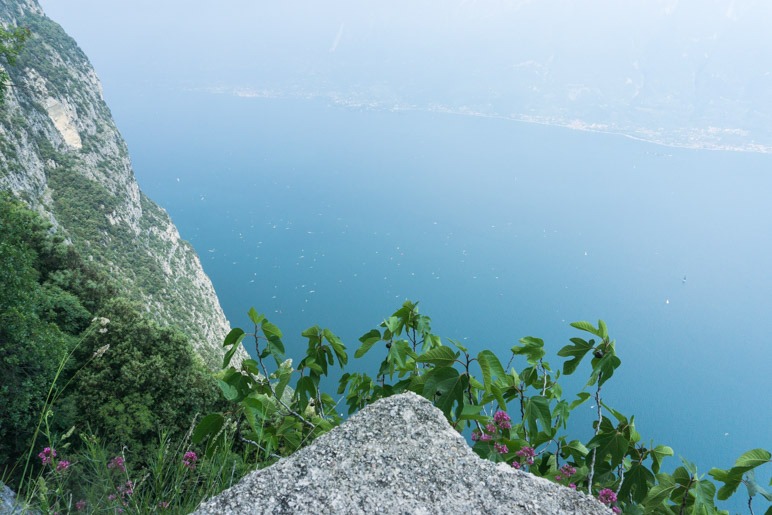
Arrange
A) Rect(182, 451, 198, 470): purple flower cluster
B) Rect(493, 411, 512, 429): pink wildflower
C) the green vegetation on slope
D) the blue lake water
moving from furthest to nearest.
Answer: the blue lake water, the green vegetation on slope, Rect(493, 411, 512, 429): pink wildflower, Rect(182, 451, 198, 470): purple flower cluster

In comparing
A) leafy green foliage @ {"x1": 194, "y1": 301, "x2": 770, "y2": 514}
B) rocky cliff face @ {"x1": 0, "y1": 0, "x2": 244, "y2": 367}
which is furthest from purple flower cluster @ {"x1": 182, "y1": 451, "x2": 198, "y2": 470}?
rocky cliff face @ {"x1": 0, "y1": 0, "x2": 244, "y2": 367}

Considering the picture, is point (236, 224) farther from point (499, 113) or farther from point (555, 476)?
point (499, 113)

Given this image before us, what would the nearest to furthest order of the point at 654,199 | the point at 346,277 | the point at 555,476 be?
the point at 555,476
the point at 346,277
the point at 654,199

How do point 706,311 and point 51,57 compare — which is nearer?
point 51,57

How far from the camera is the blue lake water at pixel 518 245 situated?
153 feet

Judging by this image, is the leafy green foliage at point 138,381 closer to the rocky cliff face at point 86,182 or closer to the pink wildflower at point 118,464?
the rocky cliff face at point 86,182

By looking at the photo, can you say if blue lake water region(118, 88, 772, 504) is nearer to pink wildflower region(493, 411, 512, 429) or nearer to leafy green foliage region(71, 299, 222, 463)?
leafy green foliage region(71, 299, 222, 463)

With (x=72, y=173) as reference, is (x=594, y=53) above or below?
above

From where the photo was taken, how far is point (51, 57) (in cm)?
4700

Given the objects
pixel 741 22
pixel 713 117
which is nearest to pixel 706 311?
pixel 713 117

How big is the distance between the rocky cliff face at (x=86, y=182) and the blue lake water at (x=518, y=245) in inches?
432

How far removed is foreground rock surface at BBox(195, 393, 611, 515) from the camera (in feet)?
3.69

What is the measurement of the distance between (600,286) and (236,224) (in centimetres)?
5492

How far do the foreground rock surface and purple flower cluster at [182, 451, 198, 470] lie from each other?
39 cm
